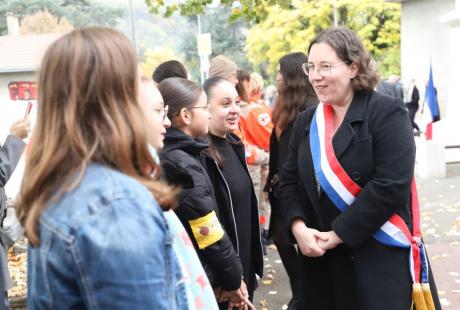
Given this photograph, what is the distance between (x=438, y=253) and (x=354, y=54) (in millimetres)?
3780

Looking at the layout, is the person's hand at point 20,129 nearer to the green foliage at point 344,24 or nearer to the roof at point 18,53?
the roof at point 18,53

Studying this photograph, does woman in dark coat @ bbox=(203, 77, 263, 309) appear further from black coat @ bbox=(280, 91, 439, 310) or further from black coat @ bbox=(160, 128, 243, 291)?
black coat @ bbox=(280, 91, 439, 310)

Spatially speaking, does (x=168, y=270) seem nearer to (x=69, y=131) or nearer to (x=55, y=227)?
(x=55, y=227)

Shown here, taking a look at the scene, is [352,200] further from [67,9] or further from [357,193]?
[67,9]

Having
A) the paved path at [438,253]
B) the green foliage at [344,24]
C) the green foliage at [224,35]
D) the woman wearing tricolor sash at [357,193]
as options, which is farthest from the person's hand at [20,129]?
the green foliage at [224,35]

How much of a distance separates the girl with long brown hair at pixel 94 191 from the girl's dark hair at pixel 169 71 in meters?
3.07

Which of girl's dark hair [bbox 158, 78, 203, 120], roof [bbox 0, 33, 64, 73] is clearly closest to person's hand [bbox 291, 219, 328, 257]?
girl's dark hair [bbox 158, 78, 203, 120]

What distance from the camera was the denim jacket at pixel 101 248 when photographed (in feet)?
3.92

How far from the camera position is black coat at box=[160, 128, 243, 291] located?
8.02 feet

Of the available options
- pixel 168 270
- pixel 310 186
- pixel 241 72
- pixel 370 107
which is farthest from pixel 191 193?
pixel 241 72

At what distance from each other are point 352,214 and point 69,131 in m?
1.56

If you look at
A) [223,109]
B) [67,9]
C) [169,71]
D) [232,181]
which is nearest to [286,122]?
[223,109]

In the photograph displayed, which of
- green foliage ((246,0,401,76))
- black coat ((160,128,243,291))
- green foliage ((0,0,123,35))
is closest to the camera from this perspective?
black coat ((160,128,243,291))

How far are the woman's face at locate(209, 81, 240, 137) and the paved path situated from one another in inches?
75.2
